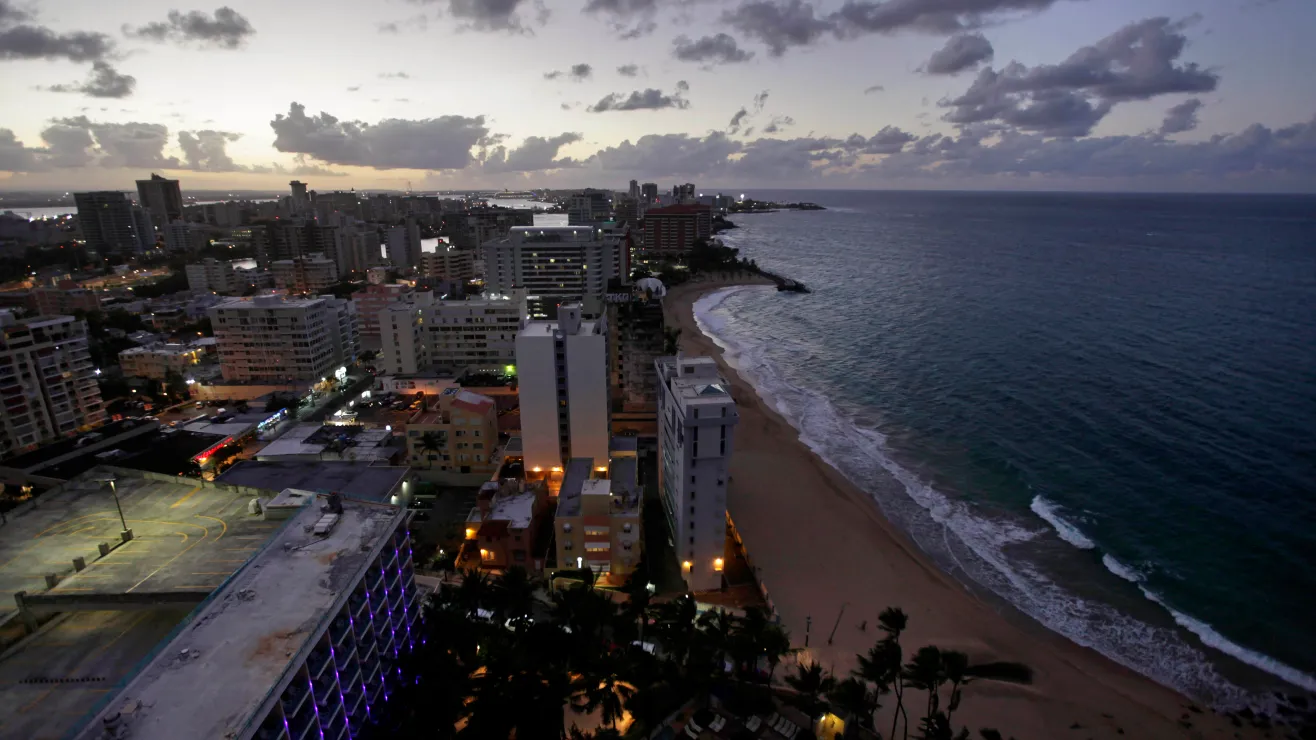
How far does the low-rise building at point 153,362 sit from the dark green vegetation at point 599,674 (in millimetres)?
57968

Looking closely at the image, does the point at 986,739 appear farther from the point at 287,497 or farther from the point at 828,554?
the point at 287,497

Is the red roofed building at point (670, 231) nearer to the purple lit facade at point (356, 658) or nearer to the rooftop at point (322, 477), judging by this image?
the rooftop at point (322, 477)

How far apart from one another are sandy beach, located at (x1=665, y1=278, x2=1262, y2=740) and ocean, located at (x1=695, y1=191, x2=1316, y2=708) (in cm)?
183

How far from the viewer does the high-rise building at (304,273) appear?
116m

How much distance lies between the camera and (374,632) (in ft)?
69.3

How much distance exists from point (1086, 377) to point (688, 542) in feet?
172

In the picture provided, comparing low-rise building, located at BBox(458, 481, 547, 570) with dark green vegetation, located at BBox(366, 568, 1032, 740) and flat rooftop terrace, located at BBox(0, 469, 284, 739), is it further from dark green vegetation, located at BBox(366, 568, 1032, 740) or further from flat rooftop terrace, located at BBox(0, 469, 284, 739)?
flat rooftop terrace, located at BBox(0, 469, 284, 739)

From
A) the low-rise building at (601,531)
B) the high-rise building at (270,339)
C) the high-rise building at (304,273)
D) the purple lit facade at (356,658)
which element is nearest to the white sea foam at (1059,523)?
the low-rise building at (601,531)

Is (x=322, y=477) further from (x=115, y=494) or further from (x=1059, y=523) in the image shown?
(x=1059, y=523)

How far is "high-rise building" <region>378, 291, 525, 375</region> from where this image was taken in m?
64.6

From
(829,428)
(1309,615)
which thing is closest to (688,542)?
(829,428)

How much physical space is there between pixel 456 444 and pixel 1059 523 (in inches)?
1575

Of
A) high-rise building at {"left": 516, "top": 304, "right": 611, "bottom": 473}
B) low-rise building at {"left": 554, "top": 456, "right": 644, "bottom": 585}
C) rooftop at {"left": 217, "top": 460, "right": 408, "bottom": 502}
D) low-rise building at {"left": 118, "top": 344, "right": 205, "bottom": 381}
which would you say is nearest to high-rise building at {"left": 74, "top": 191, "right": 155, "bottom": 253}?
low-rise building at {"left": 118, "top": 344, "right": 205, "bottom": 381}

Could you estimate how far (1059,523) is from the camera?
3975cm
